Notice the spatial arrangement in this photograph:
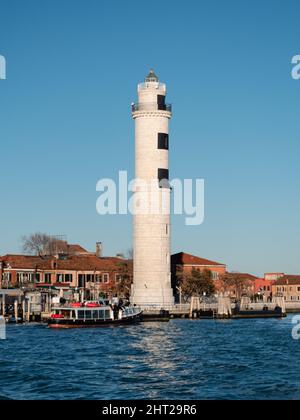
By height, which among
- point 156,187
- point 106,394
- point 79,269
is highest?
point 156,187

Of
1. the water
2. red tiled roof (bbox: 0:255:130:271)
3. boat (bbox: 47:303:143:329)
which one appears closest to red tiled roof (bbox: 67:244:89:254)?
red tiled roof (bbox: 0:255:130:271)

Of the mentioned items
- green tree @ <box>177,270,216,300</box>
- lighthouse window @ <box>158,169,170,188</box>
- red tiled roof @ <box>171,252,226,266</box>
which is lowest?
green tree @ <box>177,270,216,300</box>

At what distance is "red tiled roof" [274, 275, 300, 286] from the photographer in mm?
126438

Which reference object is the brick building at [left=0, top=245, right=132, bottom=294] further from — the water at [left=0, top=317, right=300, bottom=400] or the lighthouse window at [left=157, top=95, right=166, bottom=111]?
the water at [left=0, top=317, right=300, bottom=400]

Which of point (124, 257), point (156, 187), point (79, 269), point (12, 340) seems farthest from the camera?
point (124, 257)

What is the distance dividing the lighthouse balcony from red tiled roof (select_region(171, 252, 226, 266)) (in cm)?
2721

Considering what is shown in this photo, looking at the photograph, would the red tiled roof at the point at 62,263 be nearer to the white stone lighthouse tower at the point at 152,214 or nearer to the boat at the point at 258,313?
the white stone lighthouse tower at the point at 152,214

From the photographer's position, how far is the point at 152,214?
80625mm

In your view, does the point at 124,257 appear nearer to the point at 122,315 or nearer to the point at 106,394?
the point at 122,315

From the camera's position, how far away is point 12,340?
2004 inches

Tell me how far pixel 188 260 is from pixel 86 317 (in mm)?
42135

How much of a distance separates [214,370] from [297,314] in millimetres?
64967
